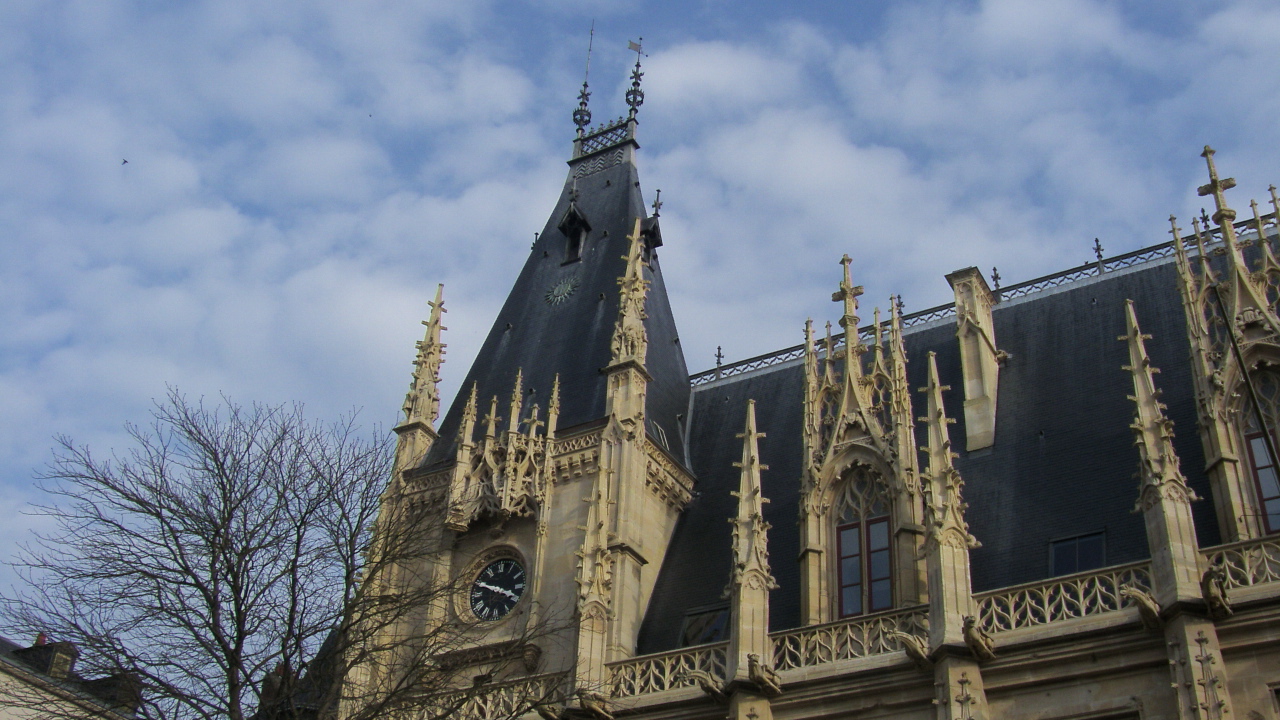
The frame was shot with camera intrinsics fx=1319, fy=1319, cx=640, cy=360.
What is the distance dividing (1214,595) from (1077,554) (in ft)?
12.8

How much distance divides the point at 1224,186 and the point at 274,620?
16.7 m

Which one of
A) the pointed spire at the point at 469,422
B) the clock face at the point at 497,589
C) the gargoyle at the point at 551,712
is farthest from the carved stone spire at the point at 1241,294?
the pointed spire at the point at 469,422

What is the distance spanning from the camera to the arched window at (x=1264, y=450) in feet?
61.9

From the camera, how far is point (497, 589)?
82.8 feet

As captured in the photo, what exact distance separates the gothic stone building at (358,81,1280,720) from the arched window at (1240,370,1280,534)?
0.12 ft

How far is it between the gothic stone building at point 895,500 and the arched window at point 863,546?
0.12 feet

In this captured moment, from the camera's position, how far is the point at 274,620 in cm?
1727

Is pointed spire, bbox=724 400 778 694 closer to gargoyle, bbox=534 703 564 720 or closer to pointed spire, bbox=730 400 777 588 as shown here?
pointed spire, bbox=730 400 777 588

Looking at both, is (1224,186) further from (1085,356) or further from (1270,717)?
A: (1270,717)

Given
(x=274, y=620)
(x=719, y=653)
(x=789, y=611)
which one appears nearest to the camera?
Result: (x=274, y=620)

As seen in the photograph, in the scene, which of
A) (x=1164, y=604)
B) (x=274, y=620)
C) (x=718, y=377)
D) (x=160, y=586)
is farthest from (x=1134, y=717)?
(x=718, y=377)

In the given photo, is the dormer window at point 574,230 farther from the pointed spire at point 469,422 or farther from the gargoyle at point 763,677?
the gargoyle at point 763,677

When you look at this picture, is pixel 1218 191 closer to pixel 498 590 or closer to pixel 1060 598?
pixel 1060 598

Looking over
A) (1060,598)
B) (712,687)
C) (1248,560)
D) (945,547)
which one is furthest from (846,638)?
(1248,560)
